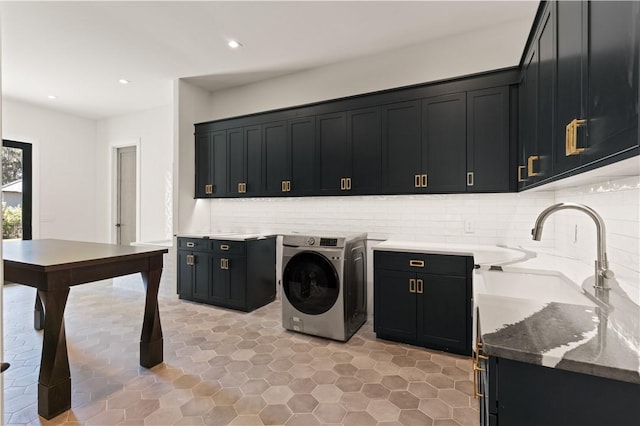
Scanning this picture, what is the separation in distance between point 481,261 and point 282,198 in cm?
263

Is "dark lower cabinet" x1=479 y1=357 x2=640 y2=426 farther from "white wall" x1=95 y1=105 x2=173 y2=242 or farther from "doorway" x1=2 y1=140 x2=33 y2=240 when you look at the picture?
"doorway" x1=2 y1=140 x2=33 y2=240

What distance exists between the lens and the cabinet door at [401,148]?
3150 millimetres

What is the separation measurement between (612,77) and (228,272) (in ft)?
12.2

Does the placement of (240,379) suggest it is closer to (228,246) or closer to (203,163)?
(228,246)

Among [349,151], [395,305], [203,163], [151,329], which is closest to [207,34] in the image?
[203,163]

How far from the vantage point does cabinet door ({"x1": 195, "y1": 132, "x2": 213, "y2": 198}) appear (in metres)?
4.47

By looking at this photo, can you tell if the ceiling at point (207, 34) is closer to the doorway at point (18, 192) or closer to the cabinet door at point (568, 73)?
the doorway at point (18, 192)

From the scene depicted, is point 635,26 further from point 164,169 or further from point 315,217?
point 164,169

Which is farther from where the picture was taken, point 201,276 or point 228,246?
point 201,276

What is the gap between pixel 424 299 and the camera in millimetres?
2812

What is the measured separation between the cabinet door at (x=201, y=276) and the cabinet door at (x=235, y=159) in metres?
0.93

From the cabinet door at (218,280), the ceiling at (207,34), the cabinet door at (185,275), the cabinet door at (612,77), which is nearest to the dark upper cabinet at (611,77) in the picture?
the cabinet door at (612,77)

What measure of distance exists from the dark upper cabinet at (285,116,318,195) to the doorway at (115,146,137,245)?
12.6 ft

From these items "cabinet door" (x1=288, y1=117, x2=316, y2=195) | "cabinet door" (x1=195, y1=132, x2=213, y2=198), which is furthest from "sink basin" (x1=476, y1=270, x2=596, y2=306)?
"cabinet door" (x1=195, y1=132, x2=213, y2=198)
